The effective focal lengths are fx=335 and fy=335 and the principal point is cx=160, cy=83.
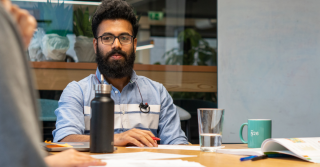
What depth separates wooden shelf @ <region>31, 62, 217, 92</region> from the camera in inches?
103

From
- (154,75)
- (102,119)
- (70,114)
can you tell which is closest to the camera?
(102,119)

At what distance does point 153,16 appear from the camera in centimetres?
282

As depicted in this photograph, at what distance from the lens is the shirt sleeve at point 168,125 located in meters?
1.72

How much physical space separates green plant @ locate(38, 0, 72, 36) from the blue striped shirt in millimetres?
991

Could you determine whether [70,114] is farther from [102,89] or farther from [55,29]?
[55,29]

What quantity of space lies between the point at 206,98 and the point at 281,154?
1.88m

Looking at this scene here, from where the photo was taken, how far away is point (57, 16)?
265 centimetres

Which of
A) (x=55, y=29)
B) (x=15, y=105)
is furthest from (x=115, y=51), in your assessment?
(x=15, y=105)

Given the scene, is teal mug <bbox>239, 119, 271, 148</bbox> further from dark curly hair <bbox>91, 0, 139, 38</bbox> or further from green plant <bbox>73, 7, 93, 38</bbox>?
green plant <bbox>73, 7, 93, 38</bbox>

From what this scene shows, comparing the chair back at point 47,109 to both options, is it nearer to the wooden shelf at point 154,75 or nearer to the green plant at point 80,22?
the wooden shelf at point 154,75

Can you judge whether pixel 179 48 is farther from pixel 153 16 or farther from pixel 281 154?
pixel 281 154

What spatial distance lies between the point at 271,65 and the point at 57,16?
1850 millimetres

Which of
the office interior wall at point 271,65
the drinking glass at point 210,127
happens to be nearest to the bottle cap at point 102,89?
the drinking glass at point 210,127

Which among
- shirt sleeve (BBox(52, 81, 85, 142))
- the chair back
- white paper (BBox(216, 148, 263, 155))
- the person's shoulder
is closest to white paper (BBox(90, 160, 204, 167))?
white paper (BBox(216, 148, 263, 155))
